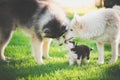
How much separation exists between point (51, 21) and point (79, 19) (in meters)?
0.56

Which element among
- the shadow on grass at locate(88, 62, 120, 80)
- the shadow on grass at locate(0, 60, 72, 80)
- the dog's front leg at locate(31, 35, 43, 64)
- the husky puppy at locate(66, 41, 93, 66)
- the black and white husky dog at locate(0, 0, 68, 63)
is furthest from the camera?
the dog's front leg at locate(31, 35, 43, 64)

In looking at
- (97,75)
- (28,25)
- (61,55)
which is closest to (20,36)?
(61,55)

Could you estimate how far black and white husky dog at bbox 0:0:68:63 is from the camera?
6500 millimetres

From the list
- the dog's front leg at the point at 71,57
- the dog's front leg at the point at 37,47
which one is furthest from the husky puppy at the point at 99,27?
the dog's front leg at the point at 37,47

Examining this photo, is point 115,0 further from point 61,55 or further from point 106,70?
point 106,70

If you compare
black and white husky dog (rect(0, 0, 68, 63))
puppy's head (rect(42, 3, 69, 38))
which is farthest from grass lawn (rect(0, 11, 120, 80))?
puppy's head (rect(42, 3, 69, 38))

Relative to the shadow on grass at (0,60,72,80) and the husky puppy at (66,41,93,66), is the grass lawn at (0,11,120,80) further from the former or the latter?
the husky puppy at (66,41,93,66)

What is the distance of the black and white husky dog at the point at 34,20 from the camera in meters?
6.50

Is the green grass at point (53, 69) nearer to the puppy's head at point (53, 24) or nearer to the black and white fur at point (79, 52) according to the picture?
the black and white fur at point (79, 52)

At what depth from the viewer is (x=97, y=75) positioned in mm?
5574

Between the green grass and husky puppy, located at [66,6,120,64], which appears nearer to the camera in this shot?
the green grass

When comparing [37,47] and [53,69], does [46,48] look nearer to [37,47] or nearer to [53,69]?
[37,47]

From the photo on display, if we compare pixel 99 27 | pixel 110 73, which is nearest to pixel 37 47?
pixel 99 27

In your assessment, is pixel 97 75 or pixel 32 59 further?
pixel 32 59
